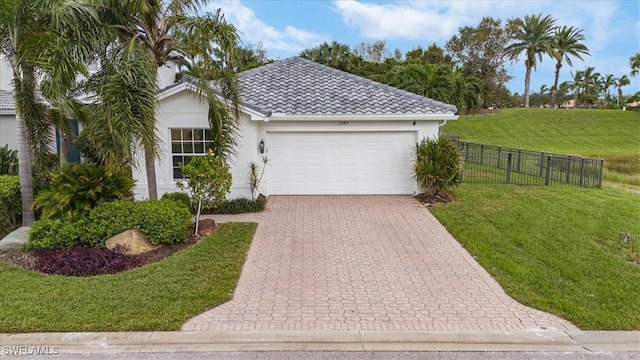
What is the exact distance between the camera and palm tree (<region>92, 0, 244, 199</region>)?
709 centimetres

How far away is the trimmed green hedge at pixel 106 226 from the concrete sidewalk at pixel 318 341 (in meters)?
3.04

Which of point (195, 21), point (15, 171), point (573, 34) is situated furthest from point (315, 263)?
point (573, 34)

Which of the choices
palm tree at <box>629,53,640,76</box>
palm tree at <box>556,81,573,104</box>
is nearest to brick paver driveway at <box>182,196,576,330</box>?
palm tree at <box>629,53,640,76</box>

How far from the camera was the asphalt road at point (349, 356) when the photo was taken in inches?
168

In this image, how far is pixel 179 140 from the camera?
11.4m

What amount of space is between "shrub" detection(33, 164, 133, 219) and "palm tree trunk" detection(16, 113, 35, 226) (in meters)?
0.53

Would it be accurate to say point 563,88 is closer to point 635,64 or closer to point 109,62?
point 635,64

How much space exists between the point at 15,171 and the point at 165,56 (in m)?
5.79

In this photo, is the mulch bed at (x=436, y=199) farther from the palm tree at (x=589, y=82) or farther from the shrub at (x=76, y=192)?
the palm tree at (x=589, y=82)

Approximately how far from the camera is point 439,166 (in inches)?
456

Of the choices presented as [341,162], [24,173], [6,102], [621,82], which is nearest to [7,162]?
[24,173]

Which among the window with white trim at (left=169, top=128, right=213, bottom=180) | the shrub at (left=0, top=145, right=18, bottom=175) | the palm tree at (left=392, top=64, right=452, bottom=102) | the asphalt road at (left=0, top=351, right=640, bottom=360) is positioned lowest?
the asphalt road at (left=0, top=351, right=640, bottom=360)

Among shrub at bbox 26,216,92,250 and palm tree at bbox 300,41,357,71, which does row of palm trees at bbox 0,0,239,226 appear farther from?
palm tree at bbox 300,41,357,71

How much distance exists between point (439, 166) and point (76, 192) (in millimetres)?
9073
